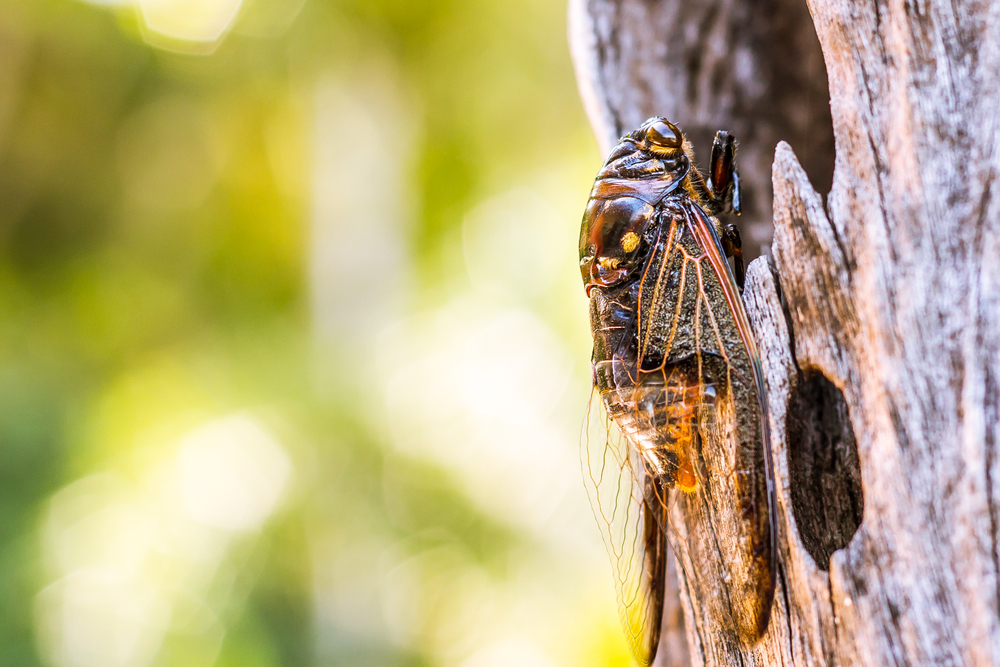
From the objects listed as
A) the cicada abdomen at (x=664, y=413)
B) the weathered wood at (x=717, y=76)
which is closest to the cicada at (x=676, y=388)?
the cicada abdomen at (x=664, y=413)

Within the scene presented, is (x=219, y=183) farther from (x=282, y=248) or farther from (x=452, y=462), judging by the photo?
(x=452, y=462)

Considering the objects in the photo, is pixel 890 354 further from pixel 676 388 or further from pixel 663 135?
pixel 663 135

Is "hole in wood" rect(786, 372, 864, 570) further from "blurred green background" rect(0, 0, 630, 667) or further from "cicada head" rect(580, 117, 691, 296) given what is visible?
"blurred green background" rect(0, 0, 630, 667)

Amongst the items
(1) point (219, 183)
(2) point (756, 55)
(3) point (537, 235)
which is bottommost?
(2) point (756, 55)

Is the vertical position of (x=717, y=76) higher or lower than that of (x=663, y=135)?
higher


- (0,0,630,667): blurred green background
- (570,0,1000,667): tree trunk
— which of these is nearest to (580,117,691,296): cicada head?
(570,0,1000,667): tree trunk

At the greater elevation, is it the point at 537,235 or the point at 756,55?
the point at 537,235

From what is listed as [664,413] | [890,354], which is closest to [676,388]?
[664,413]

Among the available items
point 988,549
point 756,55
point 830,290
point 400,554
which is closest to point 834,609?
point 988,549
